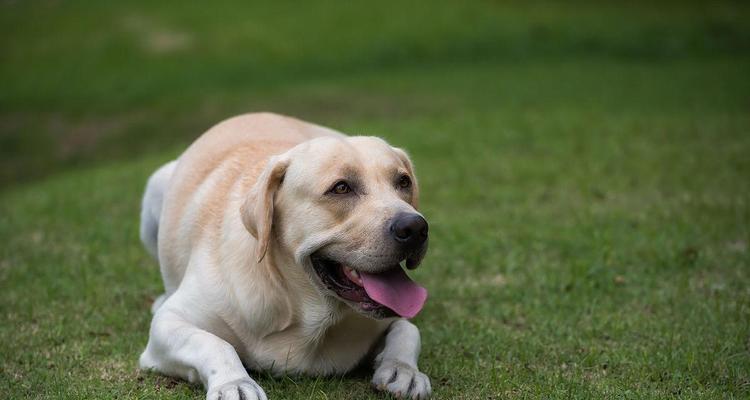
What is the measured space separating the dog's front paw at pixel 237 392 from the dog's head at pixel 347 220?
0.62 meters

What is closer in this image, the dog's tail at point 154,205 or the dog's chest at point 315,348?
the dog's chest at point 315,348

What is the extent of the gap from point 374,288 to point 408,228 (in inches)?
14.1

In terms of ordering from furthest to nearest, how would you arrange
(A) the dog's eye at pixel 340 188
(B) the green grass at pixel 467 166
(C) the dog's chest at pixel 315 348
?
1. (B) the green grass at pixel 467 166
2. (C) the dog's chest at pixel 315 348
3. (A) the dog's eye at pixel 340 188

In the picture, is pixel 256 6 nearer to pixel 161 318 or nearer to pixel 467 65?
pixel 467 65

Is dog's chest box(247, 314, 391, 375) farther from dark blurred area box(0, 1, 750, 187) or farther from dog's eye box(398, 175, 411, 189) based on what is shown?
dark blurred area box(0, 1, 750, 187)

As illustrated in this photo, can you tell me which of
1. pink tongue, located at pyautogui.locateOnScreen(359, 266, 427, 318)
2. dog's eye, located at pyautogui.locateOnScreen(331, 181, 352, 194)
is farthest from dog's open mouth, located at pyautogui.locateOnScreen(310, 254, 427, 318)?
dog's eye, located at pyautogui.locateOnScreen(331, 181, 352, 194)

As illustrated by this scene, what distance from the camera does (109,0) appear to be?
98.6ft

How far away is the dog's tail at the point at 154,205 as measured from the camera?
664 centimetres

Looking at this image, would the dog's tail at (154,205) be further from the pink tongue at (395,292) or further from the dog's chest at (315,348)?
the pink tongue at (395,292)

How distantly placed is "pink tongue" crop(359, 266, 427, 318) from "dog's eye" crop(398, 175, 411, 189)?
52cm

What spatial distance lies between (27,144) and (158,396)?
15.5 meters

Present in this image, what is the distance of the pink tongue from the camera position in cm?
442

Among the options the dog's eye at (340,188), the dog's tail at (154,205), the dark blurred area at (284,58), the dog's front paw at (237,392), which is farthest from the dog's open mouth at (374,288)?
the dark blurred area at (284,58)

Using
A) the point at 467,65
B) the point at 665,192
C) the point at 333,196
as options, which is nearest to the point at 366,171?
the point at 333,196
